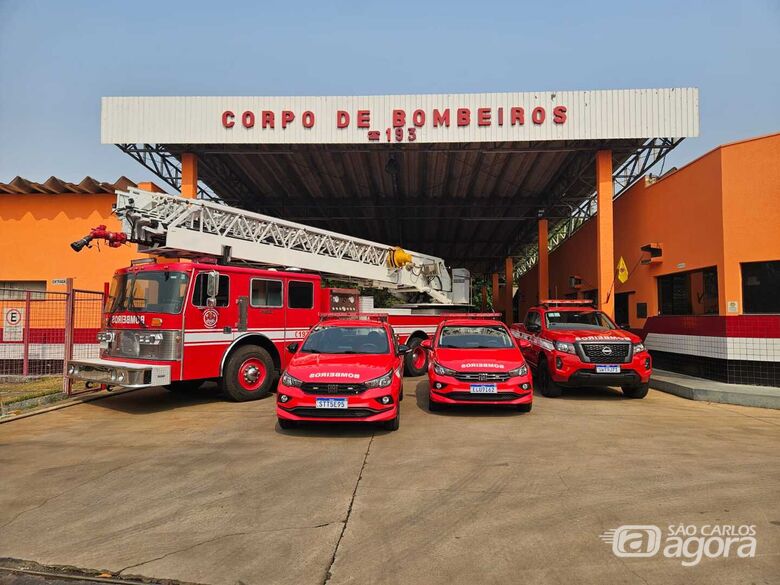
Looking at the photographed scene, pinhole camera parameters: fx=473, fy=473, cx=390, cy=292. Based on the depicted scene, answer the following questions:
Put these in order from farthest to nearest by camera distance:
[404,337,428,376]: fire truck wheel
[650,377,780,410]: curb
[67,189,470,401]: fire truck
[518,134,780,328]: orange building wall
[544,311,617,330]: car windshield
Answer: [404,337,428,376]: fire truck wheel → [544,311,617,330]: car windshield → [518,134,780,328]: orange building wall → [650,377,780,410]: curb → [67,189,470,401]: fire truck

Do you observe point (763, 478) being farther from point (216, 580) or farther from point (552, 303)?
point (552, 303)

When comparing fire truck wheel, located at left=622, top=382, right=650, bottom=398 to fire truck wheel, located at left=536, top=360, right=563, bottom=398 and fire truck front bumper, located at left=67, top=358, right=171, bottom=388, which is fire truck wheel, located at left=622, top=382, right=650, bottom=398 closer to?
fire truck wheel, located at left=536, top=360, right=563, bottom=398

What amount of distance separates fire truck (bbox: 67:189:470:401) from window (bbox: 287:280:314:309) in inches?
0.9

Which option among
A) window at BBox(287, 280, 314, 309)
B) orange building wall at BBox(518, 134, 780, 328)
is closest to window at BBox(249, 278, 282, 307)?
window at BBox(287, 280, 314, 309)

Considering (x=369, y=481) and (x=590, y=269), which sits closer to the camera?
(x=369, y=481)

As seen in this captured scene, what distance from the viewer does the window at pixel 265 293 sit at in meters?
9.17

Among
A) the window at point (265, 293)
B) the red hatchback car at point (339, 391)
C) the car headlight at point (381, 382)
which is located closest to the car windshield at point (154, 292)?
the window at point (265, 293)

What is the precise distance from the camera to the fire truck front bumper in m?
7.29

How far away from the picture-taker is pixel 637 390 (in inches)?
361

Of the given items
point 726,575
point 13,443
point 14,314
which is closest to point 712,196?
point 726,575

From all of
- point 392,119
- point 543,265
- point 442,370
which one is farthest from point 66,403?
point 543,265

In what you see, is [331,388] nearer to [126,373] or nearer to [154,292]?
[126,373]

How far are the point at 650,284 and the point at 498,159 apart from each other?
22.4ft

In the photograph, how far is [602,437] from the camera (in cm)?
623
